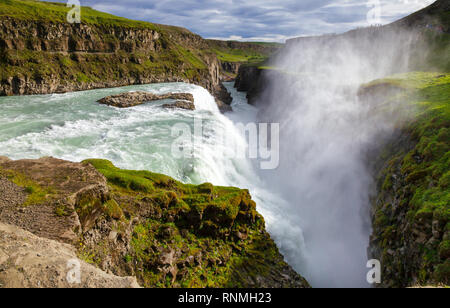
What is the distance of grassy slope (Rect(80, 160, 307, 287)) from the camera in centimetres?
877

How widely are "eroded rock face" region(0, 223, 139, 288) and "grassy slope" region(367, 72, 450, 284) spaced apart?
9.13m

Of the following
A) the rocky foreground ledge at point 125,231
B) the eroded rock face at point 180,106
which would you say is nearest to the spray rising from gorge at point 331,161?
the rocky foreground ledge at point 125,231

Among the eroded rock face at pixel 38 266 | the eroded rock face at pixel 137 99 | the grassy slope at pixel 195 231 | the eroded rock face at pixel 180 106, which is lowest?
the grassy slope at pixel 195 231

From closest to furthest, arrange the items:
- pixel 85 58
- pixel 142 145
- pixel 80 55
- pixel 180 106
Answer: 1. pixel 142 145
2. pixel 180 106
3. pixel 80 55
4. pixel 85 58

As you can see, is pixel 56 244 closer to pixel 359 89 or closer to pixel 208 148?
pixel 208 148

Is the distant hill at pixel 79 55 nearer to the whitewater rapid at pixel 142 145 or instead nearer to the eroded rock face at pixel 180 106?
the eroded rock face at pixel 180 106

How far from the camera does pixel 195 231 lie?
34.9 feet

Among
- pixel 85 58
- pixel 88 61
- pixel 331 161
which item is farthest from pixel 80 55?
pixel 331 161

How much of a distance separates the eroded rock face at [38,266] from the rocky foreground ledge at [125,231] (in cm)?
2

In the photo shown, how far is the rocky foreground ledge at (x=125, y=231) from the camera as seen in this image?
561 centimetres

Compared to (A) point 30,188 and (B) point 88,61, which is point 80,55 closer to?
(B) point 88,61

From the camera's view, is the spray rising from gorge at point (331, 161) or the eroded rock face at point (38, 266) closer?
the eroded rock face at point (38, 266)

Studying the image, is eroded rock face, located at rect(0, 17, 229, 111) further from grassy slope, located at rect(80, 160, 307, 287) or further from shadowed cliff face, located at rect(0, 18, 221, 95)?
grassy slope, located at rect(80, 160, 307, 287)

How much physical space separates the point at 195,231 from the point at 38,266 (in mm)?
6220
